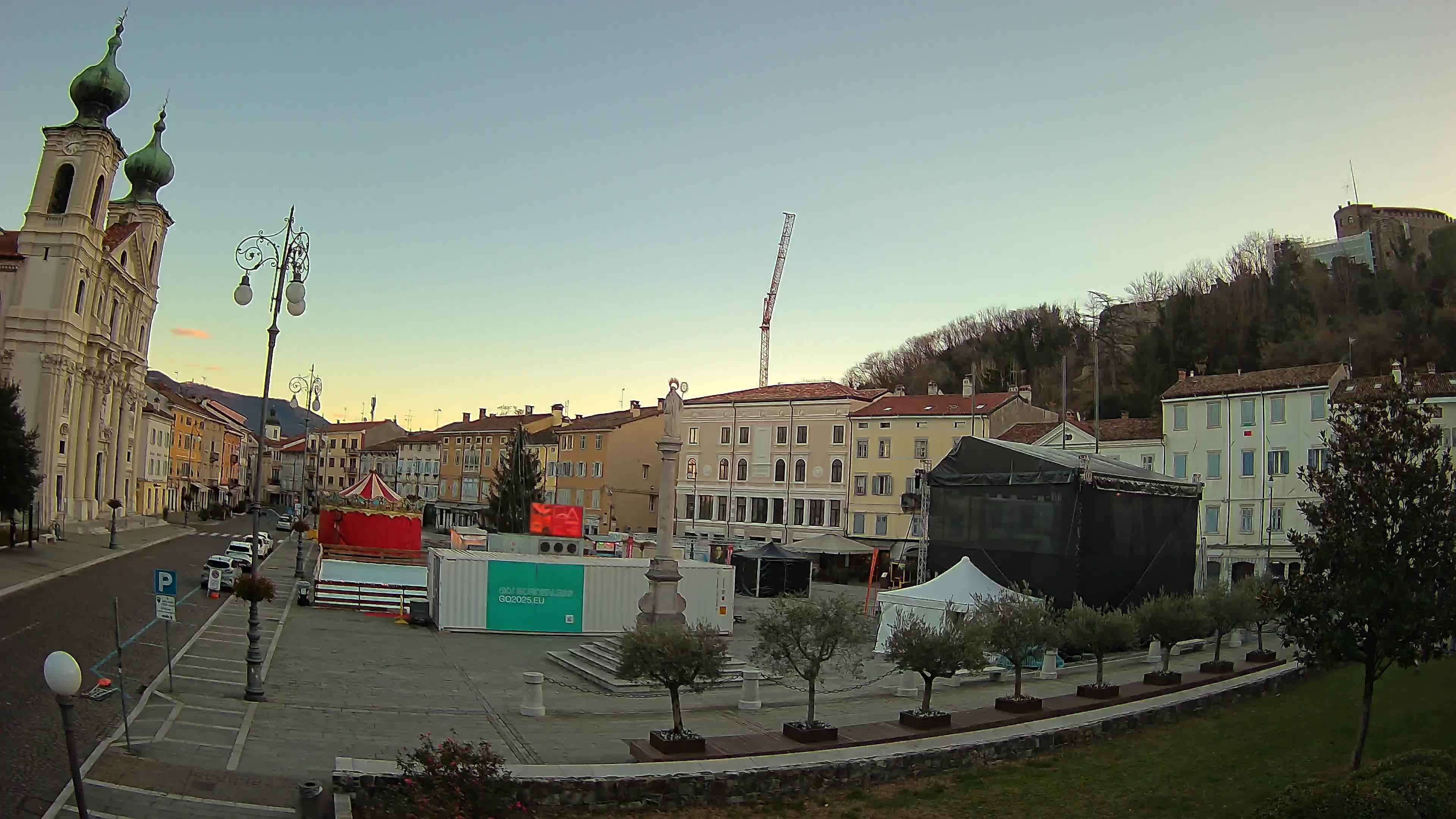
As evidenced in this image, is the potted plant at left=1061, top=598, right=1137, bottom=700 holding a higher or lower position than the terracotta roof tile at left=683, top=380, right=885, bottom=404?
lower

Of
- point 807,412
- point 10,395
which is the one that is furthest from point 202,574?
point 807,412

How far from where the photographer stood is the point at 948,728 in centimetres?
1628

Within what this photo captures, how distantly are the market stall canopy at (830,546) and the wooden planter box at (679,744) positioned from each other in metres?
34.6

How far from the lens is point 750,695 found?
18.9 m

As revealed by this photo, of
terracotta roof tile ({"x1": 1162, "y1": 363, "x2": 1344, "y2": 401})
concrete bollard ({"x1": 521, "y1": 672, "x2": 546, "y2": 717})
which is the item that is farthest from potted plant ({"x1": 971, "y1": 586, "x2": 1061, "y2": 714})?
terracotta roof tile ({"x1": 1162, "y1": 363, "x2": 1344, "y2": 401})

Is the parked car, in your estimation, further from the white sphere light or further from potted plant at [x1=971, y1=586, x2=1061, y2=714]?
the white sphere light

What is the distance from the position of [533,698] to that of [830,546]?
109 ft

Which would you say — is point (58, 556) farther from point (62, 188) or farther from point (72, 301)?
point (62, 188)

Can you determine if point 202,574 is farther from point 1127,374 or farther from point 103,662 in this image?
point 1127,374

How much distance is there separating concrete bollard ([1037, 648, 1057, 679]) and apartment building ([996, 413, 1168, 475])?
25892 millimetres

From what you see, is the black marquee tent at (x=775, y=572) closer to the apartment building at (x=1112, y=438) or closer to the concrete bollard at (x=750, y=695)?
the apartment building at (x=1112, y=438)

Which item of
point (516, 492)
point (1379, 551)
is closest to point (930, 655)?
point (1379, 551)

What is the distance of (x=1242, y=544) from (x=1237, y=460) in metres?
4.11

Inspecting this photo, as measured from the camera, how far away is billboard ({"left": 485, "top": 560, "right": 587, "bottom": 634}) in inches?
1162
